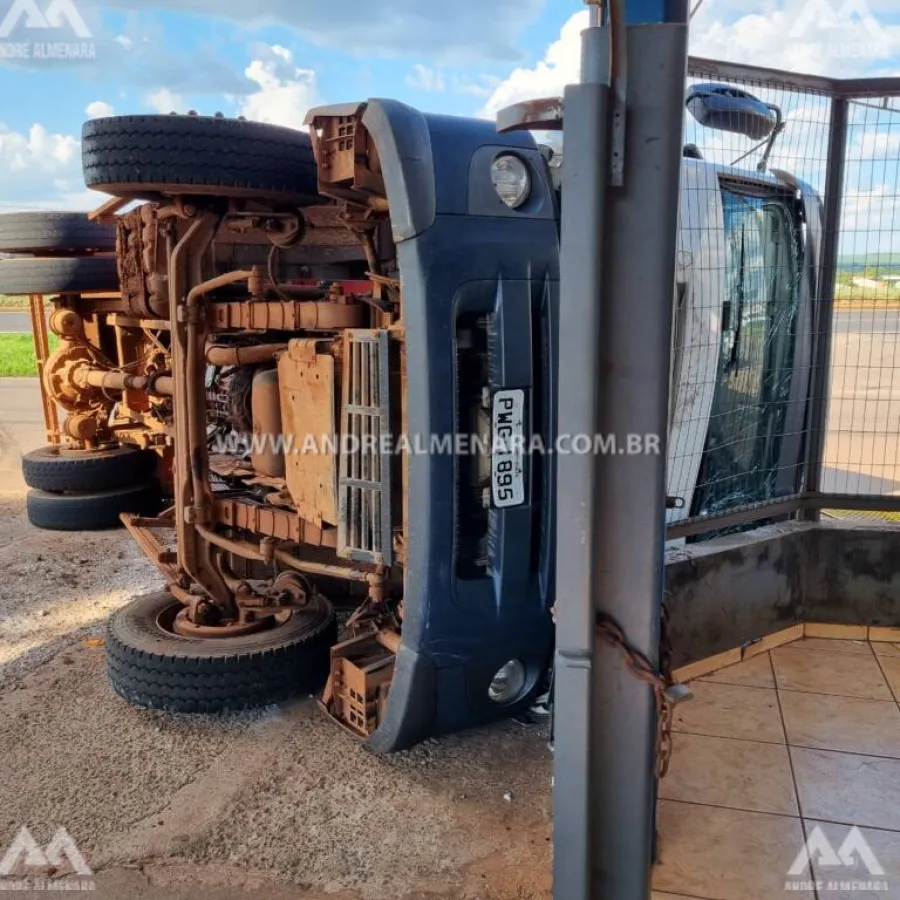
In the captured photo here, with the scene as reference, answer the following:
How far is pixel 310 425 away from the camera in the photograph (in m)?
3.21

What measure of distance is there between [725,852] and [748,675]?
47.5 inches

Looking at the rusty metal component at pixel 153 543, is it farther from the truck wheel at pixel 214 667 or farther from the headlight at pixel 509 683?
the headlight at pixel 509 683

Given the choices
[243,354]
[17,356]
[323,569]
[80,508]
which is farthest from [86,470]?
[17,356]

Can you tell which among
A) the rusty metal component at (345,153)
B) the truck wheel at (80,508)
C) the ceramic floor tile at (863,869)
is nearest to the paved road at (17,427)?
the truck wheel at (80,508)

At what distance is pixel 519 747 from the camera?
3.15 meters

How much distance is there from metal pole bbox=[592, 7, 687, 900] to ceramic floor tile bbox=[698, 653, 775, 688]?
60.7 inches

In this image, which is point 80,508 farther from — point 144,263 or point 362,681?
point 362,681

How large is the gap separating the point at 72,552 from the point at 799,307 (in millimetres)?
4603

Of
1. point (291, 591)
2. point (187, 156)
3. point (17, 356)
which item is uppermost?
point (187, 156)

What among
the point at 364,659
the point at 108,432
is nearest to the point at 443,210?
the point at 364,659

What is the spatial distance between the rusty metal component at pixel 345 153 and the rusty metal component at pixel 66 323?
4.29 meters

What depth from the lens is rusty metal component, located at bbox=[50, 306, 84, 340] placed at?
254 inches

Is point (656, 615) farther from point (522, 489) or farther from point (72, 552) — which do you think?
Result: point (72, 552)

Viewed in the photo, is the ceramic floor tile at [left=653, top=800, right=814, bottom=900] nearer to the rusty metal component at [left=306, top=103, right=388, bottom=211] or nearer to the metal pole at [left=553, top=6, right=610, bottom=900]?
the metal pole at [left=553, top=6, right=610, bottom=900]
